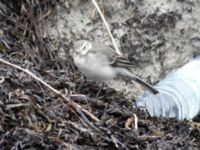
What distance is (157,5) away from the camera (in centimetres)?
809

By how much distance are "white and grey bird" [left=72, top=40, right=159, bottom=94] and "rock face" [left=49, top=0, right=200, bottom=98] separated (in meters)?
0.69

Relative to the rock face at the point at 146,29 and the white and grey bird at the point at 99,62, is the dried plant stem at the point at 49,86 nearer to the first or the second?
the white and grey bird at the point at 99,62

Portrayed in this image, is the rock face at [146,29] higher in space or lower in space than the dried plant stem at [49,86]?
higher

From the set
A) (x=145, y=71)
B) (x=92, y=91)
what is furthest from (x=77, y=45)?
(x=145, y=71)

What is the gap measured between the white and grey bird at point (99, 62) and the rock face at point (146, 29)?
0.69 m

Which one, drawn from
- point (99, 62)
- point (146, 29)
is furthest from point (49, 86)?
point (146, 29)

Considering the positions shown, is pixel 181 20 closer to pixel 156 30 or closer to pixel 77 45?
pixel 156 30

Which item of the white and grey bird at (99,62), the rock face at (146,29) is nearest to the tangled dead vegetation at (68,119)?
the white and grey bird at (99,62)

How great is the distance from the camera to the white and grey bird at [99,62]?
6.99 metres

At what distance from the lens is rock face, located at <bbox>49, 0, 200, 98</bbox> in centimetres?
786

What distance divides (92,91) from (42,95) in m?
1.00

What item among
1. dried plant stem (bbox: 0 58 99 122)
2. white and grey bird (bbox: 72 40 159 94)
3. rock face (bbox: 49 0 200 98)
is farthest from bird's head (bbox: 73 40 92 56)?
dried plant stem (bbox: 0 58 99 122)

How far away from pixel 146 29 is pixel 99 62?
1094 mm

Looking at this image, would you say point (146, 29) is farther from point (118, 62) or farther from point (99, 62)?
point (99, 62)
